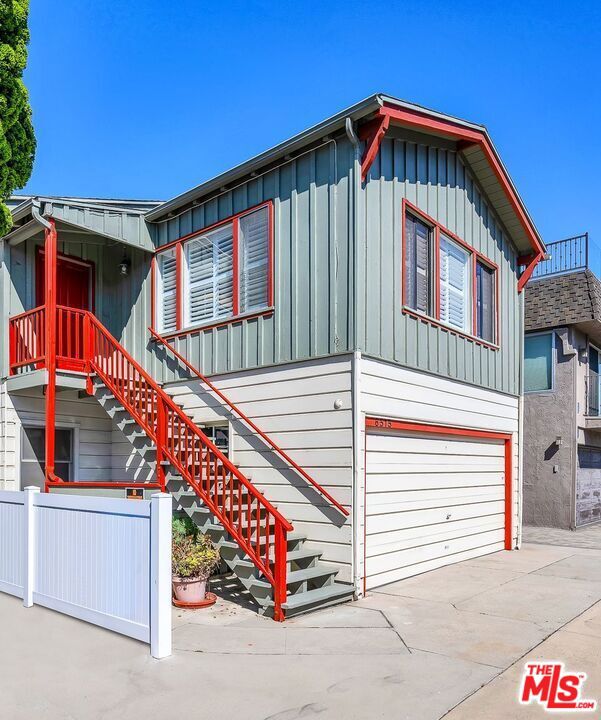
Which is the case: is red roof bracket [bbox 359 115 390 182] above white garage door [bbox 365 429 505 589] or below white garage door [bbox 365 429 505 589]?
above

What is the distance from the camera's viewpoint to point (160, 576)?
513 centimetres

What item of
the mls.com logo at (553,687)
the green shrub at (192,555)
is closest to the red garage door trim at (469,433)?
the green shrub at (192,555)

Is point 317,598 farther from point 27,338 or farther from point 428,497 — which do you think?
point 27,338

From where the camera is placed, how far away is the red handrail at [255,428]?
7303mm

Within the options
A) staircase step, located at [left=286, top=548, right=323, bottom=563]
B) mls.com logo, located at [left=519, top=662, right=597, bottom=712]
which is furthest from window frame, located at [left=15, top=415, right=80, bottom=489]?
mls.com logo, located at [left=519, top=662, right=597, bottom=712]

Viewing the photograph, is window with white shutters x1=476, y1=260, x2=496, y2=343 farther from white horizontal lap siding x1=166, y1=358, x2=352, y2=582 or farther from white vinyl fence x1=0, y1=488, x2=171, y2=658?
white vinyl fence x1=0, y1=488, x2=171, y2=658

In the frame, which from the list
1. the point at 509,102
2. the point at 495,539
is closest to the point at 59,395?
the point at 495,539

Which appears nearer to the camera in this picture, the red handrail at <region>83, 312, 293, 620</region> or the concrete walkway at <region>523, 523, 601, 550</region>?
the red handrail at <region>83, 312, 293, 620</region>

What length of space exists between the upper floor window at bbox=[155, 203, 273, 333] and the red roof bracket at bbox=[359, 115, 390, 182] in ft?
4.87

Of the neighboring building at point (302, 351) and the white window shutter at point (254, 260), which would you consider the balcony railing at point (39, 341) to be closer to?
the neighboring building at point (302, 351)

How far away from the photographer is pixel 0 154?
23.8ft

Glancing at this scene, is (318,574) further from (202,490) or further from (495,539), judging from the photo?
(495,539)

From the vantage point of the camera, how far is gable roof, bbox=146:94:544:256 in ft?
24.6

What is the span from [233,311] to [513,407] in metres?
5.80
